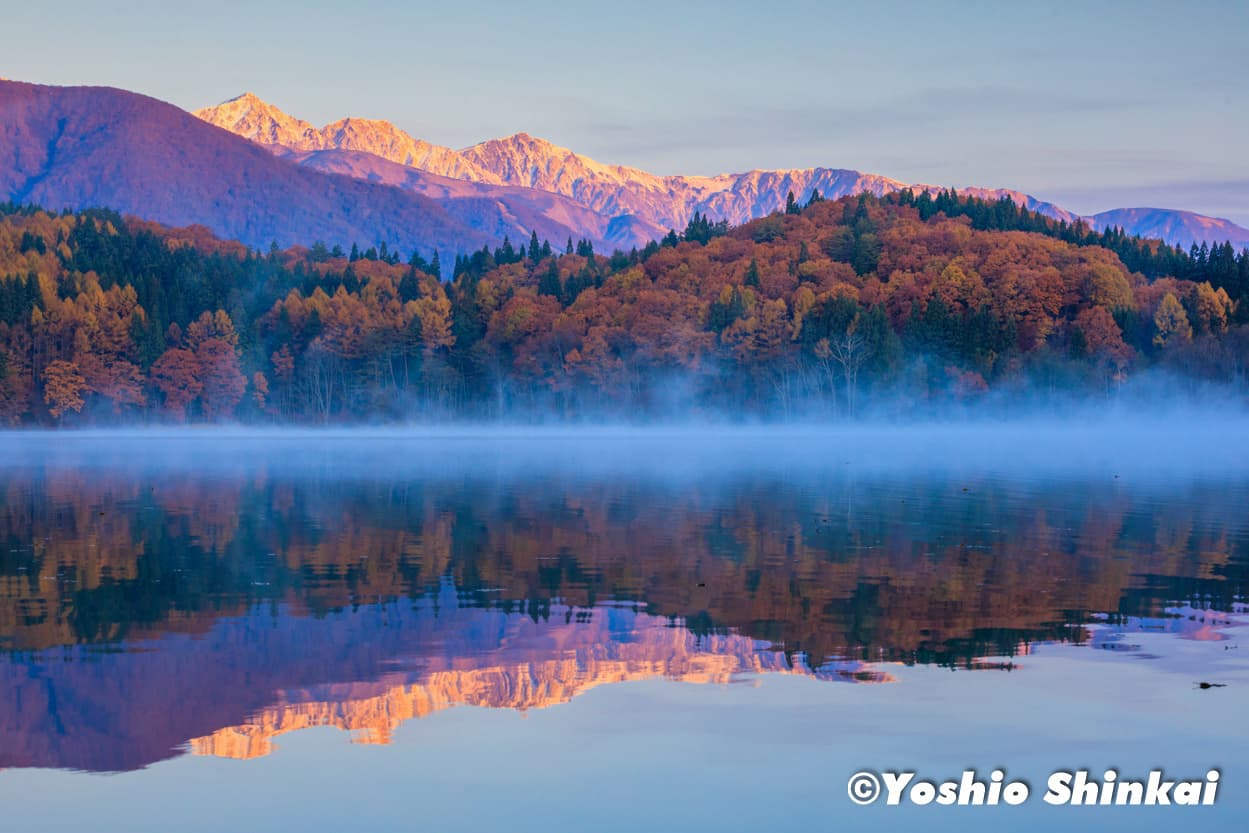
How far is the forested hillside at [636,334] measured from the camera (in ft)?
480

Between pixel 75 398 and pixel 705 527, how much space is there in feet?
458

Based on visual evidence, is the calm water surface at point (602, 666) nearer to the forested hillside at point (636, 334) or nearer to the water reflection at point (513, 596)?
the water reflection at point (513, 596)

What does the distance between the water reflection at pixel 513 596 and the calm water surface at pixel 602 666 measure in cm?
10

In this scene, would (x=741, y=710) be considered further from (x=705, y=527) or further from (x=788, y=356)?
(x=788, y=356)

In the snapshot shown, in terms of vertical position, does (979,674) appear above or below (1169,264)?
below

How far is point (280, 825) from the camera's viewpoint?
39.8 feet

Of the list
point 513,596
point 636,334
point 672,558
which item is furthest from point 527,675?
point 636,334

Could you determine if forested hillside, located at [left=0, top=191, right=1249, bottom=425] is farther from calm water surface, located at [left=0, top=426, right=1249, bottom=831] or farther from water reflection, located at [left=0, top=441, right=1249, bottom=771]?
calm water surface, located at [left=0, top=426, right=1249, bottom=831]

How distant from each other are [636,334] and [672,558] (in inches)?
5238

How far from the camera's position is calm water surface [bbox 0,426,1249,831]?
12.9m

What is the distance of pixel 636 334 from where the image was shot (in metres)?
161

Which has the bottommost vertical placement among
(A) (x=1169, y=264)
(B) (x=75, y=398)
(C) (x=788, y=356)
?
(B) (x=75, y=398)

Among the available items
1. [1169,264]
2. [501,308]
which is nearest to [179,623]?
[501,308]

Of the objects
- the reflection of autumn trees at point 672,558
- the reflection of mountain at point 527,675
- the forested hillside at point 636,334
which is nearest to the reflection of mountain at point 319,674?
the reflection of mountain at point 527,675
